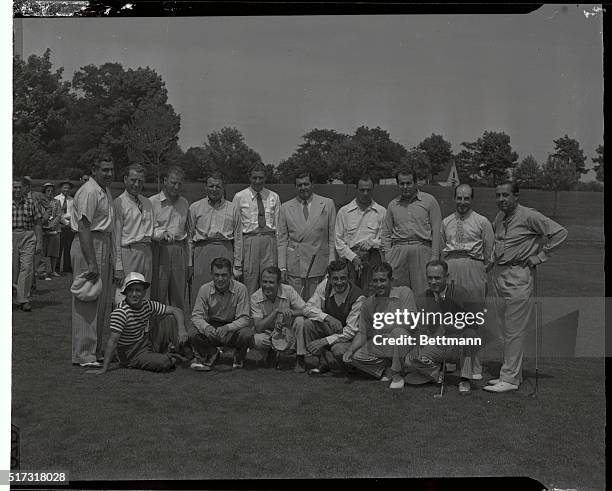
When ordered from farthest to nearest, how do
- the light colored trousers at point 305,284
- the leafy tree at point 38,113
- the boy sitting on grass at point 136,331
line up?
1. the light colored trousers at point 305,284
2. the boy sitting on grass at point 136,331
3. the leafy tree at point 38,113

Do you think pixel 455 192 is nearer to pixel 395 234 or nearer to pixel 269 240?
pixel 395 234

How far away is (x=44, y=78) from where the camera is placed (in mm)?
3295

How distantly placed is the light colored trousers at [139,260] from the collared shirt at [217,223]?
7.9 inches

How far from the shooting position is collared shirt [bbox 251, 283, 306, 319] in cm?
355

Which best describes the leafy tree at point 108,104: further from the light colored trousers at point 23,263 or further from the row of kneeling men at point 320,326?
the row of kneeling men at point 320,326

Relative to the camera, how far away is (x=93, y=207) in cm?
356

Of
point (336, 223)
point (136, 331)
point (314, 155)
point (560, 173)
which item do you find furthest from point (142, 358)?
point (560, 173)

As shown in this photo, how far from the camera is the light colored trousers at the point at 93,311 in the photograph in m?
3.47

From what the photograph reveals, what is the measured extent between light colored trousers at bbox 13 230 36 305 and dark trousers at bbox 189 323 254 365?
0.70 m

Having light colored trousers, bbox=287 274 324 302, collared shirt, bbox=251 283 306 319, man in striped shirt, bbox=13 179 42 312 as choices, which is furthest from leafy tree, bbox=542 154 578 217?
man in striped shirt, bbox=13 179 42 312

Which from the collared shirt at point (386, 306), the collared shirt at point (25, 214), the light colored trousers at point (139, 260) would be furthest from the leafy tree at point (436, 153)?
the collared shirt at point (25, 214)

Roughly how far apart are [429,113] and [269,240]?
0.87 meters

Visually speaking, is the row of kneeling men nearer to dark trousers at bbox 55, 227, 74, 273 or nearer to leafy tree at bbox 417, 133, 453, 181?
dark trousers at bbox 55, 227, 74, 273

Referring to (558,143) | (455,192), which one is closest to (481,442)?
(455,192)
